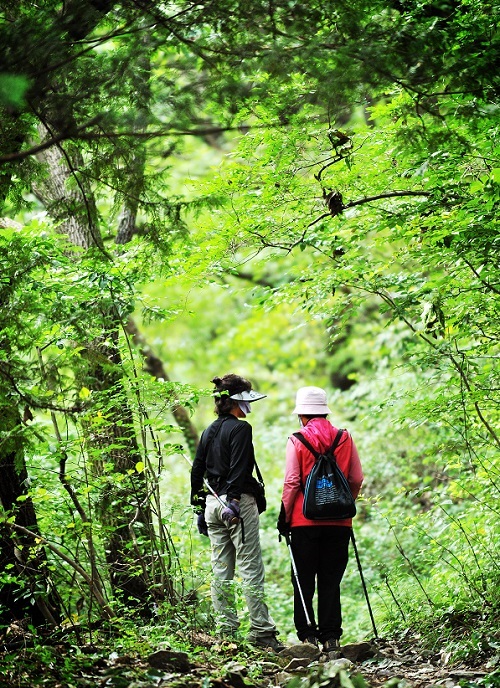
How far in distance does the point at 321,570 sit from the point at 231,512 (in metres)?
0.93

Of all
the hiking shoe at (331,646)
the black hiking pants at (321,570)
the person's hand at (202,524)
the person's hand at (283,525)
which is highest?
the person's hand at (202,524)

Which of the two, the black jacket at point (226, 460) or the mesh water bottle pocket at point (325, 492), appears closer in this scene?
the mesh water bottle pocket at point (325, 492)

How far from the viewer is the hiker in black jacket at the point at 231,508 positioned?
19.5 feet

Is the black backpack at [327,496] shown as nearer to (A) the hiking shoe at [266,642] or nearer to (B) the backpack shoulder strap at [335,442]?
(B) the backpack shoulder strap at [335,442]

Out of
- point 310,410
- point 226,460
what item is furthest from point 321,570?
point 310,410

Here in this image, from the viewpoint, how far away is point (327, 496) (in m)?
5.92

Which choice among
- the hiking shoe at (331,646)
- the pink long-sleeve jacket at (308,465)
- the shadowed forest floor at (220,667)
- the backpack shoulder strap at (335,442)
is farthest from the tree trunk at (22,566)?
the backpack shoulder strap at (335,442)

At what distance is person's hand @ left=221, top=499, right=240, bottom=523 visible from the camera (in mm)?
5906

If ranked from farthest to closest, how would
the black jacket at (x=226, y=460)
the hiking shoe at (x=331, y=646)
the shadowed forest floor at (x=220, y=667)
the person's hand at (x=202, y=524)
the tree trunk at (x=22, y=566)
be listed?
the person's hand at (x=202, y=524), the black jacket at (x=226, y=460), the hiking shoe at (x=331, y=646), the tree trunk at (x=22, y=566), the shadowed forest floor at (x=220, y=667)

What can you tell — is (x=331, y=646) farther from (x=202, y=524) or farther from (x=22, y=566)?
(x=22, y=566)

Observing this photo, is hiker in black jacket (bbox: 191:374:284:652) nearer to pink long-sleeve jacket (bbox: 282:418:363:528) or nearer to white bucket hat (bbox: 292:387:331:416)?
pink long-sleeve jacket (bbox: 282:418:363:528)

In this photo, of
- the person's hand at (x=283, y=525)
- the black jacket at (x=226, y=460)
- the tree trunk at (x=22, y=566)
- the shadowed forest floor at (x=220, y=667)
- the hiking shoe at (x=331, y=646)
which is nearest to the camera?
the shadowed forest floor at (x=220, y=667)

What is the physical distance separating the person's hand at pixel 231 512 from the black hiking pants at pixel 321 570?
1.63ft

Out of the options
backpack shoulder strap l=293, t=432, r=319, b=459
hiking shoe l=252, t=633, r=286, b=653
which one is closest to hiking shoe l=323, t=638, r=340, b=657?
hiking shoe l=252, t=633, r=286, b=653
